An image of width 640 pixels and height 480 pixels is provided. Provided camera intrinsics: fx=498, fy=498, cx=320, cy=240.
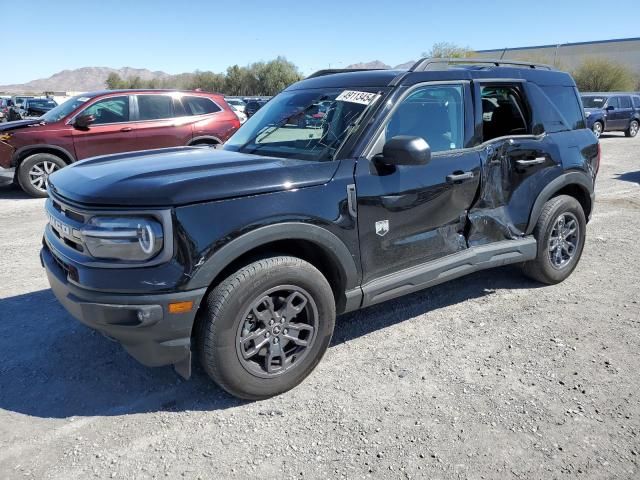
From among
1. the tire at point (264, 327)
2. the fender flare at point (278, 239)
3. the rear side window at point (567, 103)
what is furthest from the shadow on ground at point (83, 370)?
the rear side window at point (567, 103)

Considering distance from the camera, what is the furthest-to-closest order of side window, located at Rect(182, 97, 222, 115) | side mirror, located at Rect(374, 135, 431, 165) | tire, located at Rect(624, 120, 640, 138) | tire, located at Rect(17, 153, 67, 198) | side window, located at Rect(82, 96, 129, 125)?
1. tire, located at Rect(624, 120, 640, 138)
2. side window, located at Rect(182, 97, 222, 115)
3. side window, located at Rect(82, 96, 129, 125)
4. tire, located at Rect(17, 153, 67, 198)
5. side mirror, located at Rect(374, 135, 431, 165)

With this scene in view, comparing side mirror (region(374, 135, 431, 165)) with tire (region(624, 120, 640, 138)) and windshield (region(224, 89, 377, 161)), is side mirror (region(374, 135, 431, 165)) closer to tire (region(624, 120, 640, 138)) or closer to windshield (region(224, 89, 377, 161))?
windshield (region(224, 89, 377, 161))

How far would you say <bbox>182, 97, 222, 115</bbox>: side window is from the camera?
9.48 meters

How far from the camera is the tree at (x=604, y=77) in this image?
45719 millimetres

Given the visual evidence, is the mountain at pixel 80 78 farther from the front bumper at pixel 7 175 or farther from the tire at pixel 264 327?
the tire at pixel 264 327

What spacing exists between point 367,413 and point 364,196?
4.25 feet

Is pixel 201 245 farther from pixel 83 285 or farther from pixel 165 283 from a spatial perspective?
pixel 83 285

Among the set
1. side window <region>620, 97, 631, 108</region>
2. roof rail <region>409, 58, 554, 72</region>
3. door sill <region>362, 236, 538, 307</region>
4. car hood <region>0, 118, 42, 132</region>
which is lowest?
door sill <region>362, 236, 538, 307</region>

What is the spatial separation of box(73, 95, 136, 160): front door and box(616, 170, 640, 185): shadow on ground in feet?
32.6

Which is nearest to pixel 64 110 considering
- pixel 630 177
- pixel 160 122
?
pixel 160 122

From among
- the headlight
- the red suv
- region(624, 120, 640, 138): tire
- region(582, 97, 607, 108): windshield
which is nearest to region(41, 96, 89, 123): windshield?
the red suv

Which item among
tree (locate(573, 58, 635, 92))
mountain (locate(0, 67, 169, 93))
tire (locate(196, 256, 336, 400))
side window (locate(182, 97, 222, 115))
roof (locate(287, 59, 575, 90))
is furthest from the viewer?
mountain (locate(0, 67, 169, 93))

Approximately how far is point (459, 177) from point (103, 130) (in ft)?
24.1

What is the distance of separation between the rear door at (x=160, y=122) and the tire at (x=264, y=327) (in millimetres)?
6909
